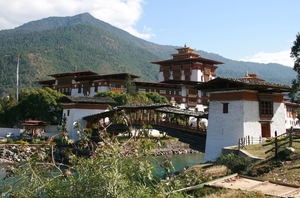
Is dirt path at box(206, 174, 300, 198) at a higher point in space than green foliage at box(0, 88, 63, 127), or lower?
lower

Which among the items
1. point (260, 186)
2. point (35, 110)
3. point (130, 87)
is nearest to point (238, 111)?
point (260, 186)

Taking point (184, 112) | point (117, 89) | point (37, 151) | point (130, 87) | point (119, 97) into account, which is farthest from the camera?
point (117, 89)

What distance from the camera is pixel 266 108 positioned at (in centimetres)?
2703

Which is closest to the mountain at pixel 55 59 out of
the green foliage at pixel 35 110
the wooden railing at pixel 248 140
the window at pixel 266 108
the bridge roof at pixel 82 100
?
the green foliage at pixel 35 110

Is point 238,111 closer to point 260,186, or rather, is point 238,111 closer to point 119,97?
point 260,186

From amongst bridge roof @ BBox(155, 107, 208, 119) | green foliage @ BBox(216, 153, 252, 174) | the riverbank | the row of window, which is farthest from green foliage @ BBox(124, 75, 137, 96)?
green foliage @ BBox(216, 153, 252, 174)

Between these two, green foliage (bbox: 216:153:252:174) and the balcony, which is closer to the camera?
green foliage (bbox: 216:153:252:174)

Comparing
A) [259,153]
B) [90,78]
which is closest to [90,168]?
[259,153]

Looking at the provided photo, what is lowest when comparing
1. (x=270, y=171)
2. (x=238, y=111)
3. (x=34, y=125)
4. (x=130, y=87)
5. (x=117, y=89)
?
(x=34, y=125)

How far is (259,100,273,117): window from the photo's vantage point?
87.2 feet

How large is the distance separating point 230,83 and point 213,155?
5.29 meters

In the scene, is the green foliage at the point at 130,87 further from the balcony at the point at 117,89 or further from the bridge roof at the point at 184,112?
the bridge roof at the point at 184,112

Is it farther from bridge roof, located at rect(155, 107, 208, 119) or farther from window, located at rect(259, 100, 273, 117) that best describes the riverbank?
window, located at rect(259, 100, 273, 117)

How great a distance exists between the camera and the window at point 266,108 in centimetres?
2659
